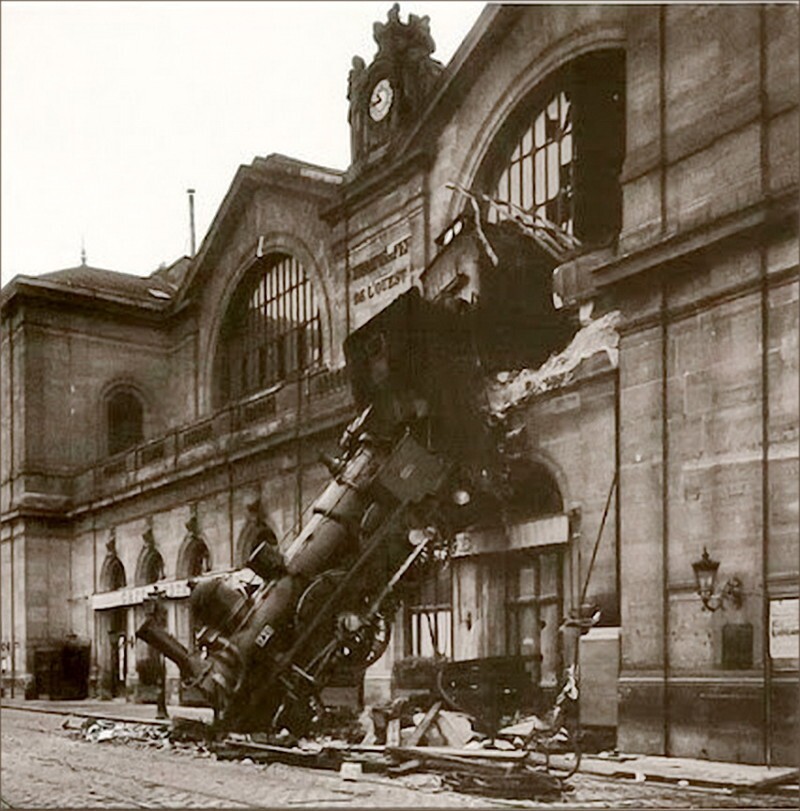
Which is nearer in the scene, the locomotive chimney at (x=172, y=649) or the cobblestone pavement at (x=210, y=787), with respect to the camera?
the cobblestone pavement at (x=210, y=787)

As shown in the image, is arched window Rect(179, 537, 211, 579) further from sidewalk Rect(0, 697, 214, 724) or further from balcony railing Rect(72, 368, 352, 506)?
sidewalk Rect(0, 697, 214, 724)

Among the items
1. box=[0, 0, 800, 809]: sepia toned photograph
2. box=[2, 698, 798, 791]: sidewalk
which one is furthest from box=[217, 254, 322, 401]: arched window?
box=[2, 698, 798, 791]: sidewalk

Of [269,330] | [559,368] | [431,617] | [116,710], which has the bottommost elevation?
[116,710]

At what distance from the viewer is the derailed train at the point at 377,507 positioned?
619 cm

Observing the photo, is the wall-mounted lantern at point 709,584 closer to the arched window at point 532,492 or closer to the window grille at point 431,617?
the arched window at point 532,492

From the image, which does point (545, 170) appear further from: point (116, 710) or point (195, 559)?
point (116, 710)

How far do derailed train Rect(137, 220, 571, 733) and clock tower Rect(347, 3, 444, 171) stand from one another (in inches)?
32.2

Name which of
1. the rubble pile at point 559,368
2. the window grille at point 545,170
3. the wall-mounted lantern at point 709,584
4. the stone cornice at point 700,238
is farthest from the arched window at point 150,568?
the wall-mounted lantern at point 709,584

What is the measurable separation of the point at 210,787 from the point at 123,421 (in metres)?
2.49

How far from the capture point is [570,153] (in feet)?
20.0

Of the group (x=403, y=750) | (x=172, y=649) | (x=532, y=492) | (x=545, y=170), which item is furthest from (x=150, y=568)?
(x=545, y=170)

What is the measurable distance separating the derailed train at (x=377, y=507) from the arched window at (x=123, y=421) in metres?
1.36

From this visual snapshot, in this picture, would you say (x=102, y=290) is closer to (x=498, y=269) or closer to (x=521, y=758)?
(x=498, y=269)

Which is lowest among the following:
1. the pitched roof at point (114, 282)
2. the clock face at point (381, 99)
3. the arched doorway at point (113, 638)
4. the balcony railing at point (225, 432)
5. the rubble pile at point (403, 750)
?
the rubble pile at point (403, 750)
